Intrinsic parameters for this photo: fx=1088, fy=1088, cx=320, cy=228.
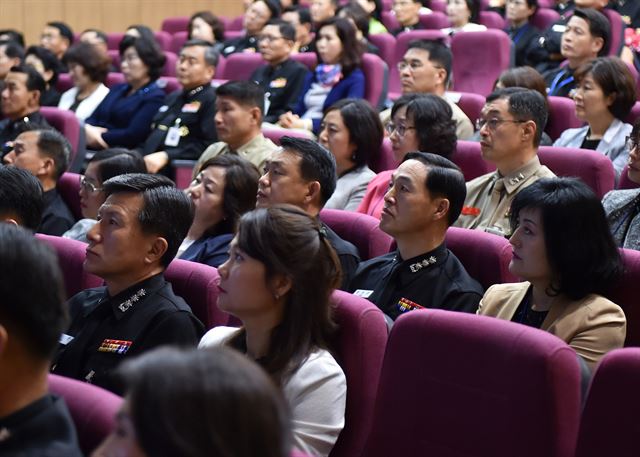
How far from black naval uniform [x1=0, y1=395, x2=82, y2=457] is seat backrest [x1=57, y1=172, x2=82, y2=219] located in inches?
104

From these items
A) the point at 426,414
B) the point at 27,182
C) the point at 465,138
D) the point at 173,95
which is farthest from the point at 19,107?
the point at 426,414

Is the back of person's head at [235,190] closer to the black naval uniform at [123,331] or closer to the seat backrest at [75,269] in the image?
the seat backrest at [75,269]

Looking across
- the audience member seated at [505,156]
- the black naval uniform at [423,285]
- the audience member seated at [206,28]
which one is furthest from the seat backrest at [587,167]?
the audience member seated at [206,28]

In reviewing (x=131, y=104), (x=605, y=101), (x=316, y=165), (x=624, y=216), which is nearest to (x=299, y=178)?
(x=316, y=165)

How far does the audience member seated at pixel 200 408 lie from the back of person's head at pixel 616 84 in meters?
3.39

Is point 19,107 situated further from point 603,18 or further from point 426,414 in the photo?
point 426,414

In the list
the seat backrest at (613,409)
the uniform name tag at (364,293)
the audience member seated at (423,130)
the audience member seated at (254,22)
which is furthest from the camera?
the audience member seated at (254,22)

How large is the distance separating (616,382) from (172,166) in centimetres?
381

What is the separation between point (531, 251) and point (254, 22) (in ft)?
19.2

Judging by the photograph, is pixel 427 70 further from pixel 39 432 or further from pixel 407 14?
pixel 39 432

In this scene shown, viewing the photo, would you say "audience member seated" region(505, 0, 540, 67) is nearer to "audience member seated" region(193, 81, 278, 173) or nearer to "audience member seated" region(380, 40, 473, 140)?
"audience member seated" region(380, 40, 473, 140)

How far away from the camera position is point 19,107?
532cm

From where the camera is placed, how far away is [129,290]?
7.57 feet

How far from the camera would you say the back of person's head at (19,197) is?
269 cm
